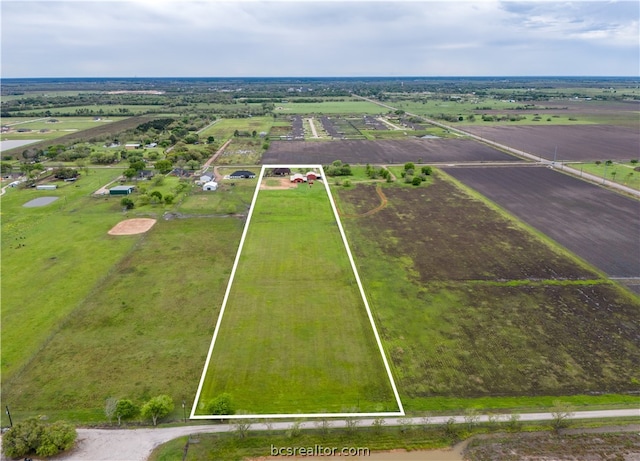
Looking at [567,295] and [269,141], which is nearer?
[567,295]

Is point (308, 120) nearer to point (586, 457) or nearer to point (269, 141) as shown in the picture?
point (269, 141)

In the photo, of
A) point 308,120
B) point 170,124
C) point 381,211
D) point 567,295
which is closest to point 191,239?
point 381,211

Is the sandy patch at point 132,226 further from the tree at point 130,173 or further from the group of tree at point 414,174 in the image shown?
the group of tree at point 414,174

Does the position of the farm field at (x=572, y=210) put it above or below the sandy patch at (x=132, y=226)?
above

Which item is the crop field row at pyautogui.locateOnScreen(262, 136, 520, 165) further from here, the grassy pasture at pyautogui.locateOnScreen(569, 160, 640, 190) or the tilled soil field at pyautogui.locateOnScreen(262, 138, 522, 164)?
the grassy pasture at pyautogui.locateOnScreen(569, 160, 640, 190)

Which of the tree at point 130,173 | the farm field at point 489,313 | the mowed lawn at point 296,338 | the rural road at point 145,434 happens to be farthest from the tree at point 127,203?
the rural road at point 145,434

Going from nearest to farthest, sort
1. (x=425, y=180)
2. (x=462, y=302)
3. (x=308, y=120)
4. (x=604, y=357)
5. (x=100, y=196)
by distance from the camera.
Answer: (x=604, y=357) < (x=462, y=302) < (x=100, y=196) < (x=425, y=180) < (x=308, y=120)
